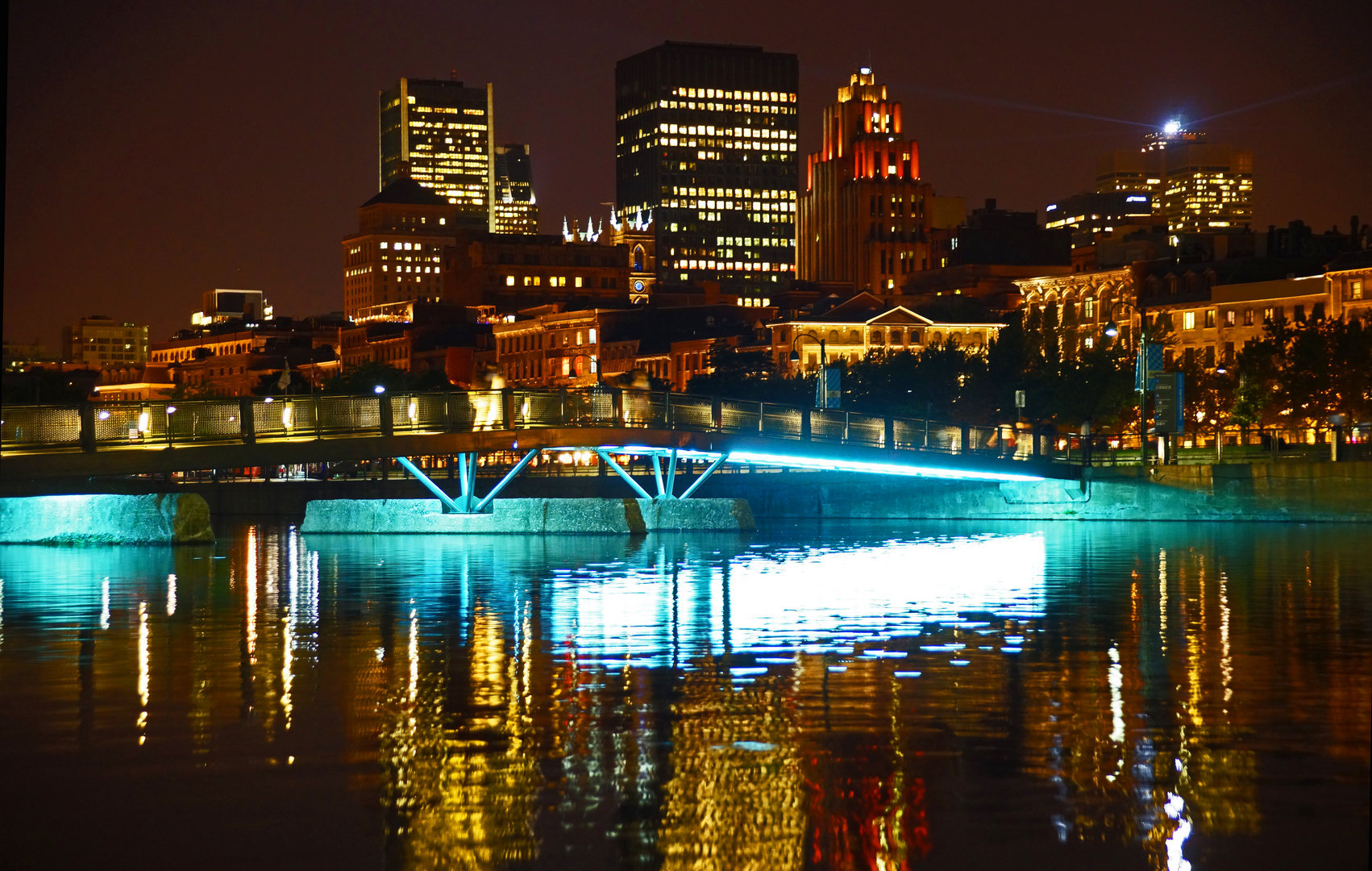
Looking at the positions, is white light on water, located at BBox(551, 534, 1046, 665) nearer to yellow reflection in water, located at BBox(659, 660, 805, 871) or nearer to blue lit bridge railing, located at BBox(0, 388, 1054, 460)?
yellow reflection in water, located at BBox(659, 660, 805, 871)

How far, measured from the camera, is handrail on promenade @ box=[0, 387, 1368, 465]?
121 ft

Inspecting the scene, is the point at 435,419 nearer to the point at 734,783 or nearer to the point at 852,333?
the point at 734,783

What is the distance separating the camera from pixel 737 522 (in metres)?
53.0

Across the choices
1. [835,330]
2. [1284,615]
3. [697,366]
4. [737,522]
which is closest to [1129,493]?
[737,522]

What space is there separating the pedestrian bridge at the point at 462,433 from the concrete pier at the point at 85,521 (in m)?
4.95

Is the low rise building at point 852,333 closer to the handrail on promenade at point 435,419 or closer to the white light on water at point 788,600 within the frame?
the handrail on promenade at point 435,419

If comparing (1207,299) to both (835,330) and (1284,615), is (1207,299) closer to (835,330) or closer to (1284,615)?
(835,330)

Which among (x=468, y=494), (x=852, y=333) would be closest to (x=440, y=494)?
(x=468, y=494)

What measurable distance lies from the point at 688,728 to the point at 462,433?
30.6 metres

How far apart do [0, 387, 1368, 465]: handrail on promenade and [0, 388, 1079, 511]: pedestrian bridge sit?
1.3 inches

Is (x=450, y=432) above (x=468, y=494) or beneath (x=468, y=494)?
above

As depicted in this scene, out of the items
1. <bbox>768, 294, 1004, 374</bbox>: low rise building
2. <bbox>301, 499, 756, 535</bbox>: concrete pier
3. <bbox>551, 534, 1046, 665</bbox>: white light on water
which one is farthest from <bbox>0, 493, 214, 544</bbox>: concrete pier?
<bbox>768, 294, 1004, 374</bbox>: low rise building

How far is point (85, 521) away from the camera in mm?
44781

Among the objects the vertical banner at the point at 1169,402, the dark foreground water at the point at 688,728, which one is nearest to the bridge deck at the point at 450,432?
the vertical banner at the point at 1169,402
